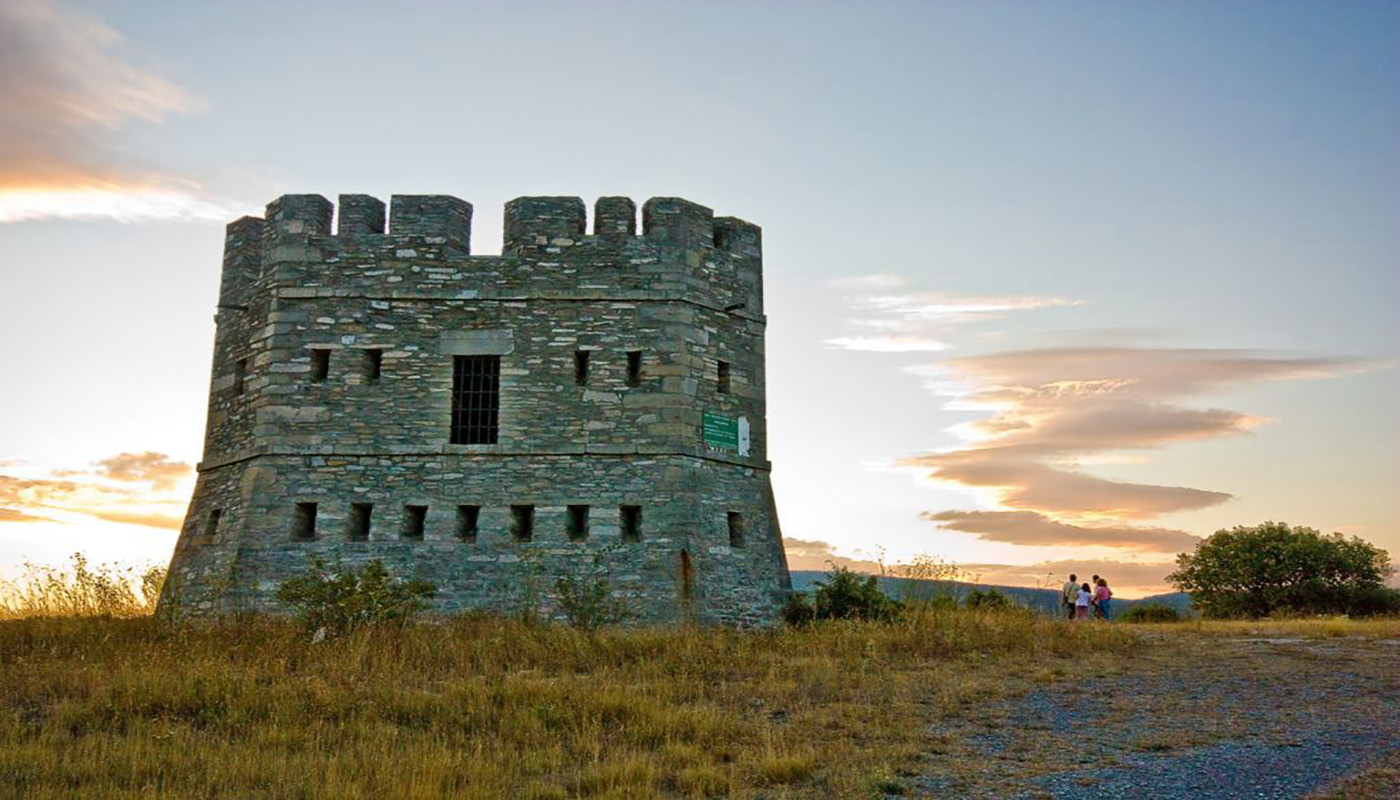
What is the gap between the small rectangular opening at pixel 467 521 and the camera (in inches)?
679

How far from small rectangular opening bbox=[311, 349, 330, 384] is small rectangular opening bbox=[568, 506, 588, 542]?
15.7 feet

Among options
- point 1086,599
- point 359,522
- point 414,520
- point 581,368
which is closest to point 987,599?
point 1086,599

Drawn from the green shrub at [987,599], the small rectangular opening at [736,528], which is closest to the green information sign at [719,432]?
the small rectangular opening at [736,528]

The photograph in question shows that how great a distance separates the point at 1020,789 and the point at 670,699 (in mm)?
4066

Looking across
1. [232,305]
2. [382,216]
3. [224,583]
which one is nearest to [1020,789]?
[224,583]

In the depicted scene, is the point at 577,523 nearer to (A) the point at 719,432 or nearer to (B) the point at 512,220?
(A) the point at 719,432

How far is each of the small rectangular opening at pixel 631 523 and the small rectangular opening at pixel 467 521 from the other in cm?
231

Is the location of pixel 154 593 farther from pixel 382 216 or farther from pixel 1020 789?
pixel 1020 789

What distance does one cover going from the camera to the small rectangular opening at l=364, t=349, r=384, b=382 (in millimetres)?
18047

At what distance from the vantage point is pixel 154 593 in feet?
63.3

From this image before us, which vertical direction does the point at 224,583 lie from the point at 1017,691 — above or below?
above

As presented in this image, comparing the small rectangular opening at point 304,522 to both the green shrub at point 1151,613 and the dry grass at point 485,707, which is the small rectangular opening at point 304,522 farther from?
the green shrub at point 1151,613

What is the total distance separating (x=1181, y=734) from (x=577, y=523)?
10.2 m

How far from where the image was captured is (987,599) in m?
21.8
